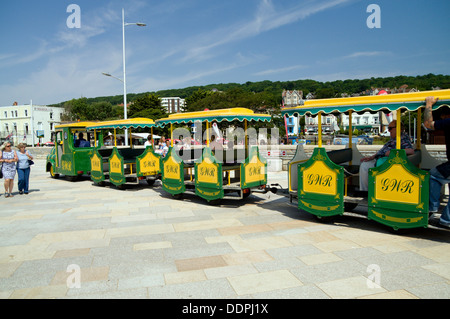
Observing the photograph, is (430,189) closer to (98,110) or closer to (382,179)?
(382,179)

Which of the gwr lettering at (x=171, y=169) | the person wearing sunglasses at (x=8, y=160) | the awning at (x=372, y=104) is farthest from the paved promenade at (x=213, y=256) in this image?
the person wearing sunglasses at (x=8, y=160)

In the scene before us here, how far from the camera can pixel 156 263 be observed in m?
4.84

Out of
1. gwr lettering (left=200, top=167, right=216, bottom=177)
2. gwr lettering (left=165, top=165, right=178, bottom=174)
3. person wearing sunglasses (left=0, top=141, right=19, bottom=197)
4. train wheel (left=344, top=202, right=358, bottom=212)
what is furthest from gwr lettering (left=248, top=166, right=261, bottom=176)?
person wearing sunglasses (left=0, top=141, right=19, bottom=197)

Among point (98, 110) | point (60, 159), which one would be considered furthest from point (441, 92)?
point (98, 110)

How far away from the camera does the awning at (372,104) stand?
561 centimetres

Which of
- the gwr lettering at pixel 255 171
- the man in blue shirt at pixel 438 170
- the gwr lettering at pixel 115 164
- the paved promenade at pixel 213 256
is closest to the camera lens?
the paved promenade at pixel 213 256

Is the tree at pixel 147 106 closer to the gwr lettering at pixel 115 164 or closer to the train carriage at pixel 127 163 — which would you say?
the train carriage at pixel 127 163

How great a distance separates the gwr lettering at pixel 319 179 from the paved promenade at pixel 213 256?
849 mm

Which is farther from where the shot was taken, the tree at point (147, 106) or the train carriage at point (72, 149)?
the tree at point (147, 106)

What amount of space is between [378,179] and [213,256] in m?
3.23

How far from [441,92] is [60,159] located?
14166 mm

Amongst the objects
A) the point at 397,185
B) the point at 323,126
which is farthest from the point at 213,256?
the point at 323,126

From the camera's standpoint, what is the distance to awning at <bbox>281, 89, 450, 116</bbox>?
18.4 ft

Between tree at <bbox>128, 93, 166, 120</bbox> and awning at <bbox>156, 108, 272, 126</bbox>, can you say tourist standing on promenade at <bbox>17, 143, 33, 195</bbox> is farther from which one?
tree at <bbox>128, 93, 166, 120</bbox>
